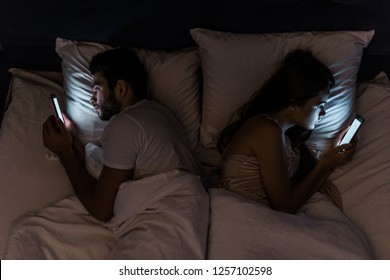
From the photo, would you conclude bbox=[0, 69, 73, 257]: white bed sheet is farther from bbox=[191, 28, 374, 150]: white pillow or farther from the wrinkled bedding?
bbox=[191, 28, 374, 150]: white pillow

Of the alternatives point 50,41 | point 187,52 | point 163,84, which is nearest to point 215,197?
point 163,84

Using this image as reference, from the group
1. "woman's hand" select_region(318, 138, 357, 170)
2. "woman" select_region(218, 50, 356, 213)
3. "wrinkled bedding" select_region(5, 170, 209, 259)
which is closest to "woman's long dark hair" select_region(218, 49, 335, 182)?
"woman" select_region(218, 50, 356, 213)

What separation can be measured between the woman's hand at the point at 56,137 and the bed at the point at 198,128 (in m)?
0.07

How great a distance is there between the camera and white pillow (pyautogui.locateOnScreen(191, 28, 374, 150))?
1637mm

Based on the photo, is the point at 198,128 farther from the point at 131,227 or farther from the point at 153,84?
the point at 131,227

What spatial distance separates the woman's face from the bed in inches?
6.8

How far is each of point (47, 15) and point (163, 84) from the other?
1.83 feet

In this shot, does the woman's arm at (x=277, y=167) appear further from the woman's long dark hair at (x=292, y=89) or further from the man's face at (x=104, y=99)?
the man's face at (x=104, y=99)

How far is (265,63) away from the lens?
64.6 inches

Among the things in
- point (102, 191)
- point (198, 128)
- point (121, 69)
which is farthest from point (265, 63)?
point (102, 191)

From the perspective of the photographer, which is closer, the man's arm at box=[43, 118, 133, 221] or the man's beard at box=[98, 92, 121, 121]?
the man's arm at box=[43, 118, 133, 221]

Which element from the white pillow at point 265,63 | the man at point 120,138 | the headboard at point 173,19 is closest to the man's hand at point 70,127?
the man at point 120,138

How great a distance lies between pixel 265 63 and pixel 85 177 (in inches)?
30.5
